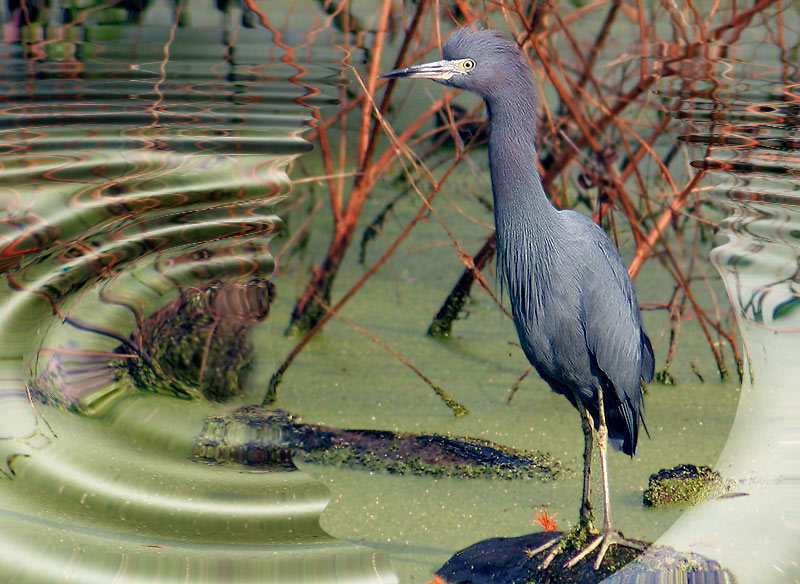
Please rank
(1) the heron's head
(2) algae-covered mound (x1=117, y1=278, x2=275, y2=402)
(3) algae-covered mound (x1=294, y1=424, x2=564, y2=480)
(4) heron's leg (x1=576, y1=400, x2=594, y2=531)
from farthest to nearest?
(3) algae-covered mound (x1=294, y1=424, x2=564, y2=480), (2) algae-covered mound (x1=117, y1=278, x2=275, y2=402), (4) heron's leg (x1=576, y1=400, x2=594, y2=531), (1) the heron's head

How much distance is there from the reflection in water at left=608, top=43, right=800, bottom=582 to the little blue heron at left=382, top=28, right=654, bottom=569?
0.35 ft

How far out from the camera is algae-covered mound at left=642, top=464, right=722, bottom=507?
3.41 ft

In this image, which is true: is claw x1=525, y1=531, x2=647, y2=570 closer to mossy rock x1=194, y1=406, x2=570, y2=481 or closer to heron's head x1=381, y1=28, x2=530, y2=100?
mossy rock x1=194, y1=406, x2=570, y2=481

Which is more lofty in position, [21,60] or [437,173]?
[21,60]

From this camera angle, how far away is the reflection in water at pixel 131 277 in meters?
0.84

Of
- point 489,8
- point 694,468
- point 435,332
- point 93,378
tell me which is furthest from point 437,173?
point 93,378

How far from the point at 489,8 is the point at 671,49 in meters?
0.31

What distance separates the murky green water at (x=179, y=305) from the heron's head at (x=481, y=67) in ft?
0.44

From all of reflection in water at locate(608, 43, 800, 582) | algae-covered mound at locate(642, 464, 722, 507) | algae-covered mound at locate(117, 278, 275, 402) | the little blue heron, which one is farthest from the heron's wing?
algae-covered mound at locate(117, 278, 275, 402)

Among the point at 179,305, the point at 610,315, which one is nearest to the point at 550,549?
the point at 610,315

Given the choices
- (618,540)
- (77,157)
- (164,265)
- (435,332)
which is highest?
(77,157)

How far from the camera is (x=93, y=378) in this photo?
0.95 m

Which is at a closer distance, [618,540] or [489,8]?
[618,540]

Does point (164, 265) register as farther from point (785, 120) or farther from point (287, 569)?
point (785, 120)
